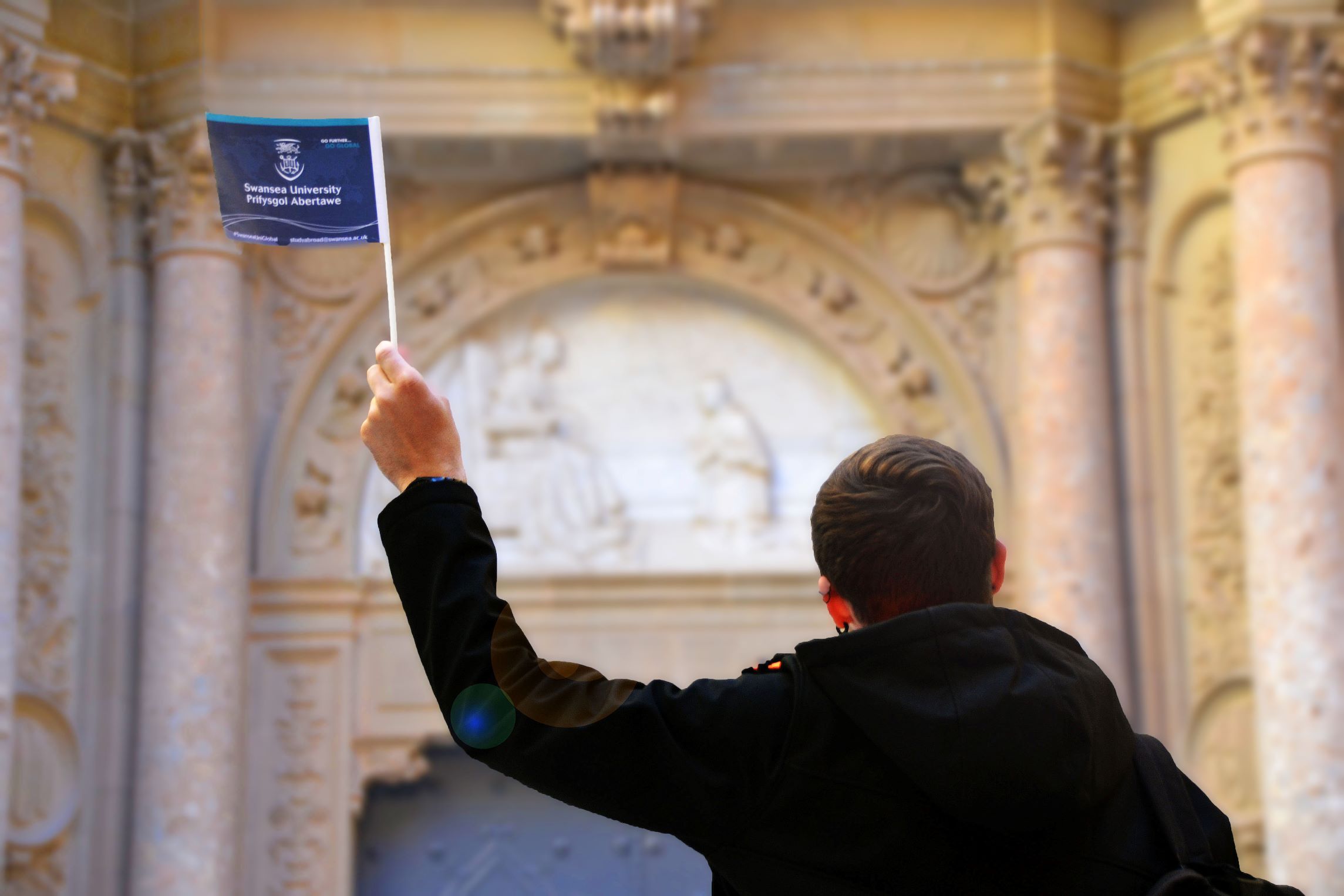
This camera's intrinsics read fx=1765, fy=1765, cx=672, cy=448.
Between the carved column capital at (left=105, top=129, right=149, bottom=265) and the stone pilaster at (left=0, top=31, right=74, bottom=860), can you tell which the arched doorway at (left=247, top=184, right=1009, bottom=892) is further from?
the stone pilaster at (left=0, top=31, right=74, bottom=860)

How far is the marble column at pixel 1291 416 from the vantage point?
8500 millimetres

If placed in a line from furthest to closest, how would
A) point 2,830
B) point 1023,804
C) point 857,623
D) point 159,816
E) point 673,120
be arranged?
point 673,120, point 159,816, point 2,830, point 857,623, point 1023,804

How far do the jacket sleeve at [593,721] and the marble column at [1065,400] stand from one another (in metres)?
7.81

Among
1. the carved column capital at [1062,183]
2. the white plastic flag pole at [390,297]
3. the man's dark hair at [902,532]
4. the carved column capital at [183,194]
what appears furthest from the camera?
the carved column capital at [1062,183]

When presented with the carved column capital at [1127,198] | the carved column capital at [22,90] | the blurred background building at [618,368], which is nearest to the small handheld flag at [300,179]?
the blurred background building at [618,368]

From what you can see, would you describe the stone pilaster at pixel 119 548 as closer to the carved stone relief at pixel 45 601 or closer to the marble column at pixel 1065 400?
the carved stone relief at pixel 45 601

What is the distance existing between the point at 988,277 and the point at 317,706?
474 centimetres

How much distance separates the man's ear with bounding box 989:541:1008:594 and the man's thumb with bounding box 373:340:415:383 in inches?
27.8

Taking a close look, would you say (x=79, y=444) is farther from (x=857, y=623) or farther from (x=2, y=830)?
(x=857, y=623)

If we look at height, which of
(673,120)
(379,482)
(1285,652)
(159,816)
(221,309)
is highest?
(673,120)

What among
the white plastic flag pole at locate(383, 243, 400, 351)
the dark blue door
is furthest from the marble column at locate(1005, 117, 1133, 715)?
the white plastic flag pole at locate(383, 243, 400, 351)

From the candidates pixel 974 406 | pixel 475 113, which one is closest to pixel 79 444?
pixel 475 113

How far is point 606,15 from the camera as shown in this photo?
31.4 ft

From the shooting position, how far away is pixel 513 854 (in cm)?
1021
